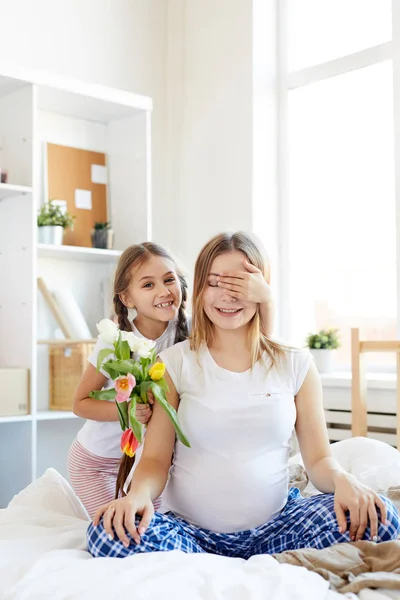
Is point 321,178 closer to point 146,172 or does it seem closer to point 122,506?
point 146,172

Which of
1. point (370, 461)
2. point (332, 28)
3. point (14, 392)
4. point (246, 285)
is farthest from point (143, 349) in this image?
point (332, 28)

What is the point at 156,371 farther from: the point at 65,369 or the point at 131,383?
the point at 65,369

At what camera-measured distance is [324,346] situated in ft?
10.9

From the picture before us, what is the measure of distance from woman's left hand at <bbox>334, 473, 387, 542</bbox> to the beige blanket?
35 millimetres

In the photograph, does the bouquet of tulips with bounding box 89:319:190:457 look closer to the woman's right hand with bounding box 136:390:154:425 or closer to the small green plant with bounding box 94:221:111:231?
the woman's right hand with bounding box 136:390:154:425

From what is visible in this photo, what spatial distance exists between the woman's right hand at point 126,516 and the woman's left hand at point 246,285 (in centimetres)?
47

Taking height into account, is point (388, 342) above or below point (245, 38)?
below

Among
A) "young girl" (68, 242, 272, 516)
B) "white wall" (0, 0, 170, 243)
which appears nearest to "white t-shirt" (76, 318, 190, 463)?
"young girl" (68, 242, 272, 516)

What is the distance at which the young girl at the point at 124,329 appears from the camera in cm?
198

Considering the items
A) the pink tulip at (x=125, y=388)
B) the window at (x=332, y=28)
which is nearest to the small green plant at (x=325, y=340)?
the window at (x=332, y=28)

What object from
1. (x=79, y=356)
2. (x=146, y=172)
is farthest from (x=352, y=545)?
(x=146, y=172)

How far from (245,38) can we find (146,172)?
2.63 feet

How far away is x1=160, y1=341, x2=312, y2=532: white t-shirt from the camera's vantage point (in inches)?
62.1

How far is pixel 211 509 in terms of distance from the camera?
1578 millimetres
